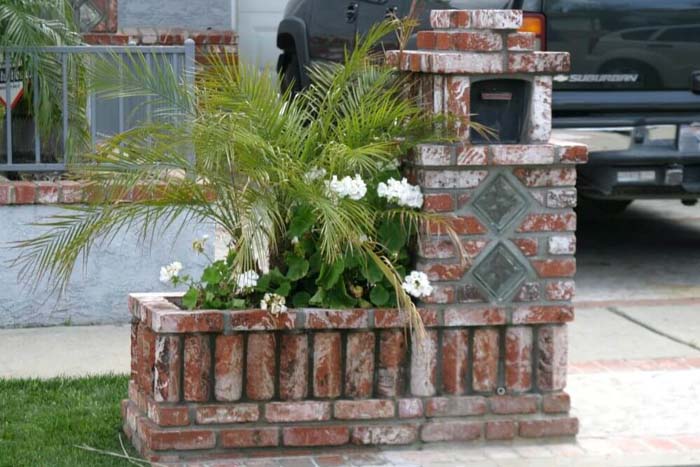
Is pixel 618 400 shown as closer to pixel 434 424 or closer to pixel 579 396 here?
pixel 579 396

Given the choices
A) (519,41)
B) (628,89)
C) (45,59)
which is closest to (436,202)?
(519,41)

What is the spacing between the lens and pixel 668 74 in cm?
844

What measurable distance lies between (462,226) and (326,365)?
72 cm

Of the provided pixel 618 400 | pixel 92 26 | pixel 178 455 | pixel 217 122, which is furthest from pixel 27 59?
pixel 92 26

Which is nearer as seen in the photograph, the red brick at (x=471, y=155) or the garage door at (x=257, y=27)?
the red brick at (x=471, y=155)

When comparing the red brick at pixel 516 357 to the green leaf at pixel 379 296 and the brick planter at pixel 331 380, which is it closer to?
the brick planter at pixel 331 380

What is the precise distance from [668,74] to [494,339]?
134 inches

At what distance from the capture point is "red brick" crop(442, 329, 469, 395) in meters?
5.52

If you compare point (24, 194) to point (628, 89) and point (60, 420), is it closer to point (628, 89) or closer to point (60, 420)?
point (60, 420)

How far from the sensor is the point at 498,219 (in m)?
5.55

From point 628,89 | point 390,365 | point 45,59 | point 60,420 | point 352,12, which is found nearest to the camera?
point 390,365

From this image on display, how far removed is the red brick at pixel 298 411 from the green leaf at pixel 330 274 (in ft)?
1.41

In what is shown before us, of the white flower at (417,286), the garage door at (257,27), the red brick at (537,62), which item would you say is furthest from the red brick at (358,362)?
the garage door at (257,27)

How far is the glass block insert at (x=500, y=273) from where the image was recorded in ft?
18.2
